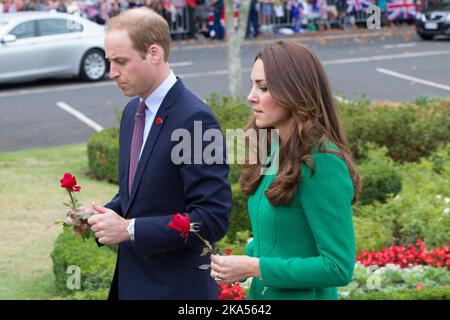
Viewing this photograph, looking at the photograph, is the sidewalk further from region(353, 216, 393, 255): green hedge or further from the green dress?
the green dress

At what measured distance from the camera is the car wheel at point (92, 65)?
1980 centimetres

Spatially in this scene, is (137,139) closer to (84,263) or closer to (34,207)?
(84,263)

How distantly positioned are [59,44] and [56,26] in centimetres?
39

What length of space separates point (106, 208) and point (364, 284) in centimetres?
296

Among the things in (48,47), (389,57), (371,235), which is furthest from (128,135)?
(389,57)

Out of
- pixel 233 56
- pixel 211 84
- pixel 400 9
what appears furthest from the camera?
pixel 400 9

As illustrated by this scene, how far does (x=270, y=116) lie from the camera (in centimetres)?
340

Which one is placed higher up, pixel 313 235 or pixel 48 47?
pixel 313 235

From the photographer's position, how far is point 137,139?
400 cm

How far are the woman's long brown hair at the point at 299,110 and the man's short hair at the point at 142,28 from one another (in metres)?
0.63

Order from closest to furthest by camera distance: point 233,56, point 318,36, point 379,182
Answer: point 379,182
point 233,56
point 318,36

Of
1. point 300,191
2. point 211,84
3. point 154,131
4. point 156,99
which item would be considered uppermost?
point 156,99

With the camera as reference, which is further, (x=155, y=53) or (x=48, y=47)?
(x=48, y=47)

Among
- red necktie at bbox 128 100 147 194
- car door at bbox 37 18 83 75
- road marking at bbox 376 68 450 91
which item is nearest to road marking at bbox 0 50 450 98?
car door at bbox 37 18 83 75
